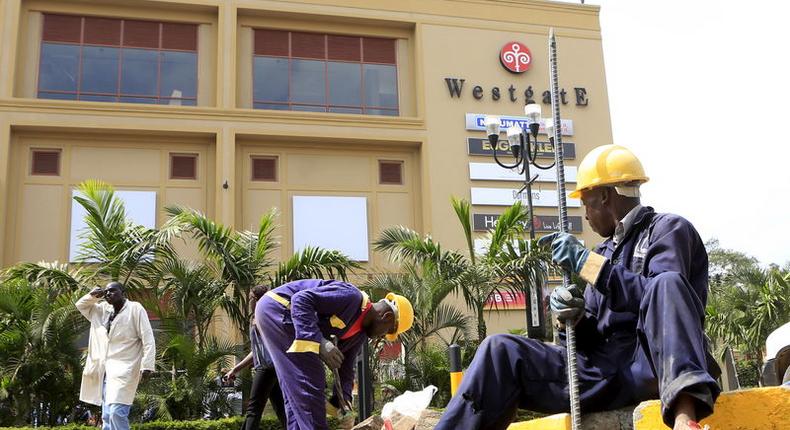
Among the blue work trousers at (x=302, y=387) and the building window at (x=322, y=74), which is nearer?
the blue work trousers at (x=302, y=387)

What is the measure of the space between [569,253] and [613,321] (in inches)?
13.7

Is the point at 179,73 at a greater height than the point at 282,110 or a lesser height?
greater

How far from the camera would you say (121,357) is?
7.50 m

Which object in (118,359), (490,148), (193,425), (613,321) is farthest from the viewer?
(490,148)

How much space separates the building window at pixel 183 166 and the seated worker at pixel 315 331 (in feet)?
56.0

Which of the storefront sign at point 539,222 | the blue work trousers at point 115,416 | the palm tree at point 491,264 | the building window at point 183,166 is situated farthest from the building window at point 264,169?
the blue work trousers at point 115,416

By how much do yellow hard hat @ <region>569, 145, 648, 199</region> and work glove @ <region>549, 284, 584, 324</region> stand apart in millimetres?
591

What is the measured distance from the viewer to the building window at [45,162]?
68.1ft

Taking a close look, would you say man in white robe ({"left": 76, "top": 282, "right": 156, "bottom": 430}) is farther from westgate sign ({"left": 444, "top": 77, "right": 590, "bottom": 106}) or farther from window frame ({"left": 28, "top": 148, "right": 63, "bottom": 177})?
westgate sign ({"left": 444, "top": 77, "right": 590, "bottom": 106})

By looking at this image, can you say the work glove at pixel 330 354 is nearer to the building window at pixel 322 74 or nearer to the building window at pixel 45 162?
the building window at pixel 45 162

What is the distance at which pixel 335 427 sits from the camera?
10.0 m

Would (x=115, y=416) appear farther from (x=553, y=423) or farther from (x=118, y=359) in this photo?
(x=553, y=423)

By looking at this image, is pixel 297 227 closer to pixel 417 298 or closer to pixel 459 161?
pixel 459 161

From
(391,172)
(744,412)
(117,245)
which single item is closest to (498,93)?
(391,172)
